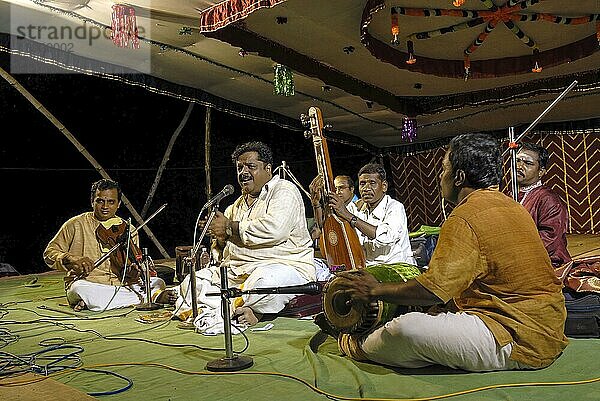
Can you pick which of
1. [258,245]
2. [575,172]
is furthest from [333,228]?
[575,172]

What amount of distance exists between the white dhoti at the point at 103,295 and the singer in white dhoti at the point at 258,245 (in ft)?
2.90

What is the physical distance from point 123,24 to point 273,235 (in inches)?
86.9

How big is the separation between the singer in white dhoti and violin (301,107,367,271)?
20 centimetres

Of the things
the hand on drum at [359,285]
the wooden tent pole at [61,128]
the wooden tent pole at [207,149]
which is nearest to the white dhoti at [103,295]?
the hand on drum at [359,285]

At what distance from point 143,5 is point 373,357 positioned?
135 inches

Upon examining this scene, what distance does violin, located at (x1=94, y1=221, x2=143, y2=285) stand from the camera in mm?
5105

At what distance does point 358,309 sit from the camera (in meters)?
2.78

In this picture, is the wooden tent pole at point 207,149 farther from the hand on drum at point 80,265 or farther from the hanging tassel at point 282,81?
the hand on drum at point 80,265

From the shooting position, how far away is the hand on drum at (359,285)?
262 centimetres

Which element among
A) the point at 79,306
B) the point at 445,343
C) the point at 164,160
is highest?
the point at 164,160

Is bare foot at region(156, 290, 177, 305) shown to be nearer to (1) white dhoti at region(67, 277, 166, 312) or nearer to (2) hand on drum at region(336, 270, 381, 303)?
(1) white dhoti at region(67, 277, 166, 312)

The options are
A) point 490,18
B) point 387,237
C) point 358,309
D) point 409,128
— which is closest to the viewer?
point 358,309

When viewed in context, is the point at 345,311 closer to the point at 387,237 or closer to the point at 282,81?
the point at 387,237

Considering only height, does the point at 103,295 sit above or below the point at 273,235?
below
